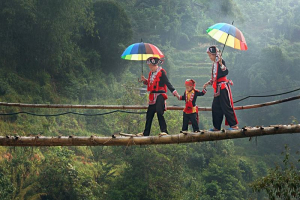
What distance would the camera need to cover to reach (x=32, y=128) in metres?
16.1

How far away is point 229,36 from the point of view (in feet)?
21.6

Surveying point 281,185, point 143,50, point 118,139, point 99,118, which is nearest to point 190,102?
point 143,50

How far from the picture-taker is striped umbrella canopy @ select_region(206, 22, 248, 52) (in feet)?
20.9

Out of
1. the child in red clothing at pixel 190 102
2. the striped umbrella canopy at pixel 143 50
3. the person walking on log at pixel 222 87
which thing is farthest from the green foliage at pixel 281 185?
the striped umbrella canopy at pixel 143 50

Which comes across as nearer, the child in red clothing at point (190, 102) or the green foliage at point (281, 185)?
the child in red clothing at point (190, 102)

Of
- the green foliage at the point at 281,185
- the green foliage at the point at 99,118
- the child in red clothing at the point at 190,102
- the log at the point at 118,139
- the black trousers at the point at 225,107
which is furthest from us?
the green foliage at the point at 99,118

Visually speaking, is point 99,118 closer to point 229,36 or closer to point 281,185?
point 281,185

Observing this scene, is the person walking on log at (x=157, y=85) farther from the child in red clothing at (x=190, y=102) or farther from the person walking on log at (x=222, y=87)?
the person walking on log at (x=222, y=87)

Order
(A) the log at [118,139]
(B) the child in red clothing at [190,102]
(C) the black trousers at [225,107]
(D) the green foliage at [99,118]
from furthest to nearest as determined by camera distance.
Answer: (D) the green foliage at [99,118]
(B) the child in red clothing at [190,102]
(C) the black trousers at [225,107]
(A) the log at [118,139]

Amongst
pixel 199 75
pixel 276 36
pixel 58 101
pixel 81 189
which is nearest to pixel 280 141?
pixel 199 75

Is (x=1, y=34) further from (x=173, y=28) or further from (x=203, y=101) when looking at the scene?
(x=203, y=101)

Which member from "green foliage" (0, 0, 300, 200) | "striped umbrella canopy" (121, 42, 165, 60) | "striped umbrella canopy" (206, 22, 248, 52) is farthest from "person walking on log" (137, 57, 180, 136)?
"green foliage" (0, 0, 300, 200)

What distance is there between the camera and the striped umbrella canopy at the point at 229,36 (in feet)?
20.9

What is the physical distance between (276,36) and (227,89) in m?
42.4
